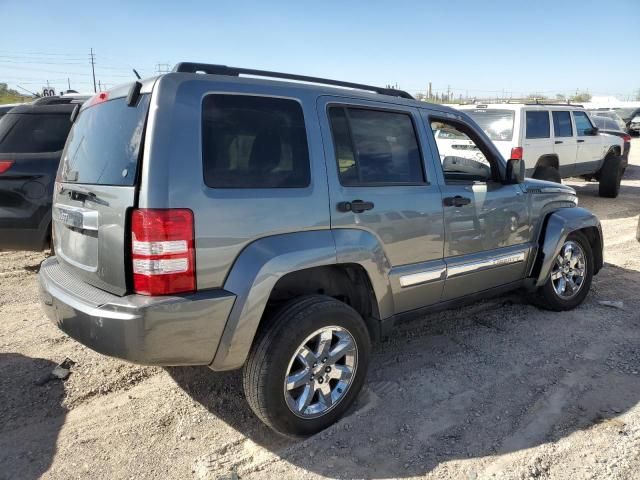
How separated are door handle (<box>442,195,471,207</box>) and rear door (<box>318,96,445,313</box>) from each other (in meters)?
0.06

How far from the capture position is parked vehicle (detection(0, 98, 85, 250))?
4.73 m

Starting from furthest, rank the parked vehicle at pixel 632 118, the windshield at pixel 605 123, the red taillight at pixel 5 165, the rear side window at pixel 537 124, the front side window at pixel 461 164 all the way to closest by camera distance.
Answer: the parked vehicle at pixel 632 118
the windshield at pixel 605 123
the rear side window at pixel 537 124
the red taillight at pixel 5 165
the front side window at pixel 461 164

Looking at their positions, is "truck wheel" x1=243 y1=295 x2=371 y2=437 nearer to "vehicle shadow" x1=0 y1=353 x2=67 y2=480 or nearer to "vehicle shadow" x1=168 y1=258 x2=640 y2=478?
"vehicle shadow" x1=168 y1=258 x2=640 y2=478

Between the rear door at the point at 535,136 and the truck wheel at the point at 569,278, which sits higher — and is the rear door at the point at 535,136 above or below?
above

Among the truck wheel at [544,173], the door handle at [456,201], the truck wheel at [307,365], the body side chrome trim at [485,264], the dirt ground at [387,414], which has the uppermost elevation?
the truck wheel at [544,173]

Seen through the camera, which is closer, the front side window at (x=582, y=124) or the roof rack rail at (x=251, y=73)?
the roof rack rail at (x=251, y=73)

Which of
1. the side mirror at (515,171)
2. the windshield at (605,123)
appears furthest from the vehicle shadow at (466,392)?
the windshield at (605,123)

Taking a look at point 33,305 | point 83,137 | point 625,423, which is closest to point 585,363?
point 625,423

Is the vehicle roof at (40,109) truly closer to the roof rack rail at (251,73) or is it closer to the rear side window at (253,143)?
the roof rack rail at (251,73)

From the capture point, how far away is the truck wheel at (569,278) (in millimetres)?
4375

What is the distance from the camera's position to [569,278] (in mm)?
4523

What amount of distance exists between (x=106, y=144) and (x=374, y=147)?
155cm

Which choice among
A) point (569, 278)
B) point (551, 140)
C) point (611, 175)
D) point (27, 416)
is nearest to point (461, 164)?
point (569, 278)

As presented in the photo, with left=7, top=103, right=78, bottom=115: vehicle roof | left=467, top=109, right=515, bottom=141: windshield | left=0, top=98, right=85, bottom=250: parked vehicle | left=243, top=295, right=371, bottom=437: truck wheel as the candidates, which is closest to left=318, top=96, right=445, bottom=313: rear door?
left=243, top=295, right=371, bottom=437: truck wheel
